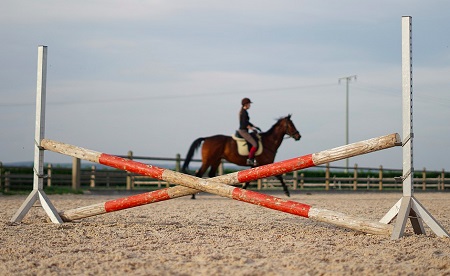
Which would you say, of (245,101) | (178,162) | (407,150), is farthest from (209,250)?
(178,162)

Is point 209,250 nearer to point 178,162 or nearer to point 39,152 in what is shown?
point 39,152

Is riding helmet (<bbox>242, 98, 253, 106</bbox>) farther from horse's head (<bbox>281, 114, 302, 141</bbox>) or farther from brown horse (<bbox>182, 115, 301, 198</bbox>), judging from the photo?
horse's head (<bbox>281, 114, 302, 141</bbox>)

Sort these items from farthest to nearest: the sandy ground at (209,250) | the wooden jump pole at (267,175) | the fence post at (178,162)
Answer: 1. the fence post at (178,162)
2. the wooden jump pole at (267,175)
3. the sandy ground at (209,250)

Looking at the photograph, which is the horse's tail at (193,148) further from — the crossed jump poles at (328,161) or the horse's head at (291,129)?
the crossed jump poles at (328,161)

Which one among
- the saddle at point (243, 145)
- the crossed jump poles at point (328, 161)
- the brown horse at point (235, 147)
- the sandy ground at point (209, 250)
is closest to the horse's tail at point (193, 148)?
the brown horse at point (235, 147)

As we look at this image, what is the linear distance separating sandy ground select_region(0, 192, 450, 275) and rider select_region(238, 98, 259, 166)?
6494 mm

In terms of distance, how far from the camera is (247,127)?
13.1 meters

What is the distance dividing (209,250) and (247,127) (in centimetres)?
897

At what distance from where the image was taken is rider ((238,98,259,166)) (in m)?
12.6

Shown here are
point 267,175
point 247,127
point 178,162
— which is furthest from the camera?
point 178,162

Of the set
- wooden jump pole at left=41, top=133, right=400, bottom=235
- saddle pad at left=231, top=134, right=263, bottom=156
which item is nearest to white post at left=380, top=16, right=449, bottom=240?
wooden jump pole at left=41, top=133, right=400, bottom=235

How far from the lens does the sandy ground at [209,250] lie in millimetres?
3570

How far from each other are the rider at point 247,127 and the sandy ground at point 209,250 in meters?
6.49

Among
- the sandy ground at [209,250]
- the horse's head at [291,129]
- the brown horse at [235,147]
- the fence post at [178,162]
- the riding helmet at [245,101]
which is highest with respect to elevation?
the riding helmet at [245,101]
